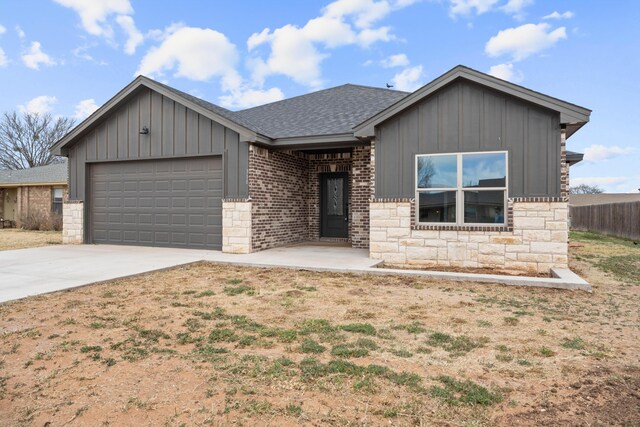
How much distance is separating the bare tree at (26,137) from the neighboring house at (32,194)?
15257 millimetres

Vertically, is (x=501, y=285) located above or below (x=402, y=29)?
below

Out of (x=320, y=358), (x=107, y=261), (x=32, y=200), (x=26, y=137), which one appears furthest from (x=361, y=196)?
(x=26, y=137)

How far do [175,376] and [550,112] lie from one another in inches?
308

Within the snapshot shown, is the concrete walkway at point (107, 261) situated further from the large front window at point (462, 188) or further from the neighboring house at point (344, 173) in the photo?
the large front window at point (462, 188)

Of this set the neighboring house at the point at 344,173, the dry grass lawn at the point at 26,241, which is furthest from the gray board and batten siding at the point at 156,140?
the dry grass lawn at the point at 26,241

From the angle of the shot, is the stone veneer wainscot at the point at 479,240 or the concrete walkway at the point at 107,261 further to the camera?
the stone veneer wainscot at the point at 479,240

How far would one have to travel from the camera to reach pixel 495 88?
7.70m

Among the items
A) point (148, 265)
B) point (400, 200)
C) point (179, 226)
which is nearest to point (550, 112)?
point (400, 200)

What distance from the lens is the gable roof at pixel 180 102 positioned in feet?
32.0

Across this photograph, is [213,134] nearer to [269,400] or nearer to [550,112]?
[550,112]

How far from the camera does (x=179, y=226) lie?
10953 millimetres

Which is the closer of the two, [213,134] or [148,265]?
[148,265]

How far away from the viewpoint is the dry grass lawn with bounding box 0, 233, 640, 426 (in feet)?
8.39

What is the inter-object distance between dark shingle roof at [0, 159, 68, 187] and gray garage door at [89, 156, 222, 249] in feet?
36.7
